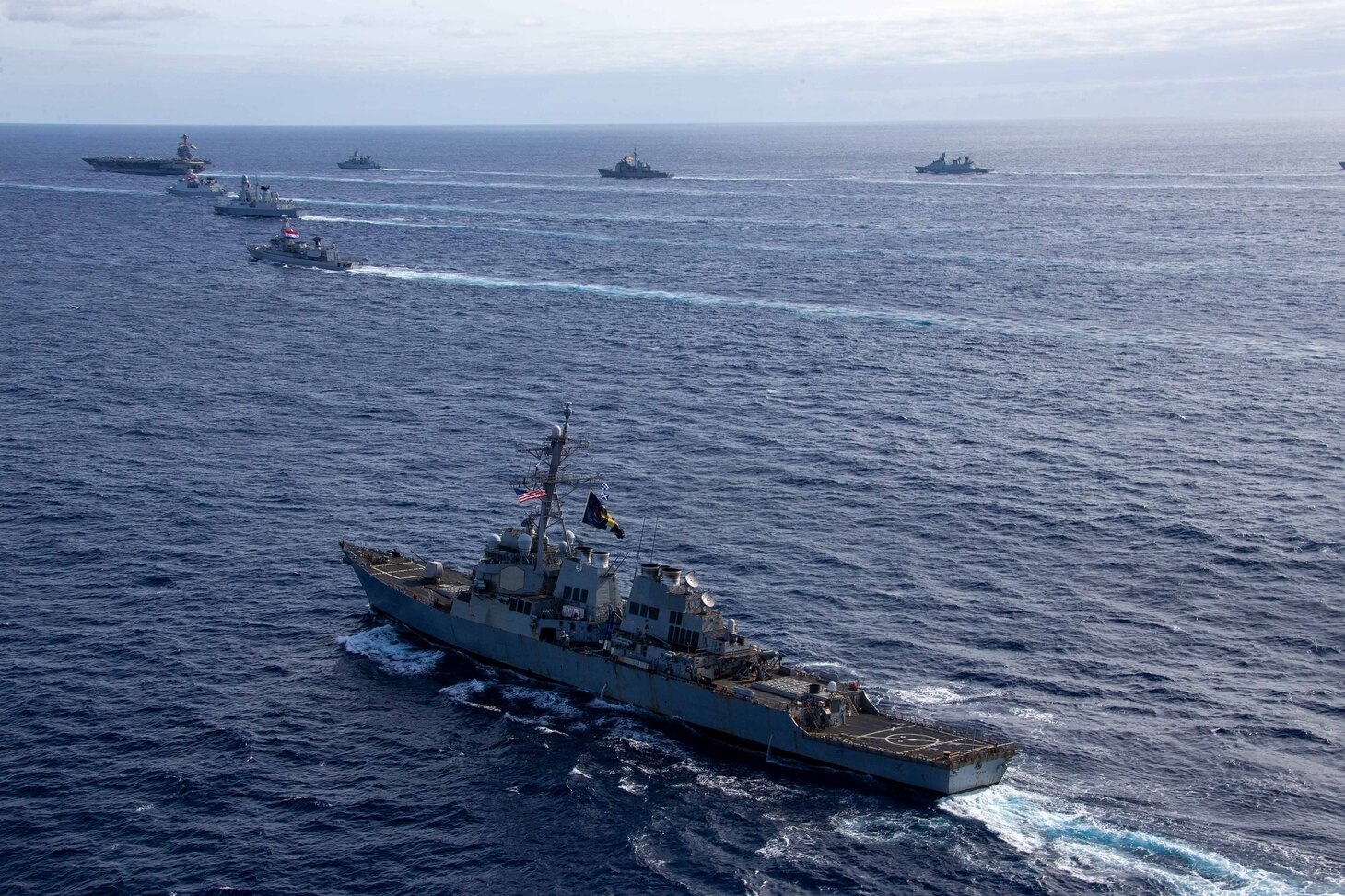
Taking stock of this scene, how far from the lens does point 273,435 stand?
105 m

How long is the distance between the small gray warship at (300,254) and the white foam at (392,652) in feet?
422

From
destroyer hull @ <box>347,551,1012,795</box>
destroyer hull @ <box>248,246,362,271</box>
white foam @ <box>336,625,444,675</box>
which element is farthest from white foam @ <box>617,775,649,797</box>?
destroyer hull @ <box>248,246,362,271</box>

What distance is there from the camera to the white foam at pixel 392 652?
69062 mm

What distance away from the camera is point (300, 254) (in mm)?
193625

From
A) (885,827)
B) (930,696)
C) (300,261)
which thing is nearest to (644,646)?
(930,696)

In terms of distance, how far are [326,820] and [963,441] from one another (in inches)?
2591

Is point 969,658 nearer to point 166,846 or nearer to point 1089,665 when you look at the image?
point 1089,665

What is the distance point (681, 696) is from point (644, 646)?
12.3 ft

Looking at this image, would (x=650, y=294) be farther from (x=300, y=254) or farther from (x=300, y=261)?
(x=300, y=254)

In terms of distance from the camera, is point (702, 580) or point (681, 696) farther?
point (702, 580)

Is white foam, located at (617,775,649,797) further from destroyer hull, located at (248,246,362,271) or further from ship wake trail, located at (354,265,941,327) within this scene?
destroyer hull, located at (248,246,362,271)

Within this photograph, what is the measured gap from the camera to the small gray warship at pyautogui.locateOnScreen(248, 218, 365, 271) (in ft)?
630

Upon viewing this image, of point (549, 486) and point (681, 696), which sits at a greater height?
point (549, 486)

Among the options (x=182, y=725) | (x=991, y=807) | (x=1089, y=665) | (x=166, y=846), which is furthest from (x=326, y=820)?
(x=1089, y=665)
